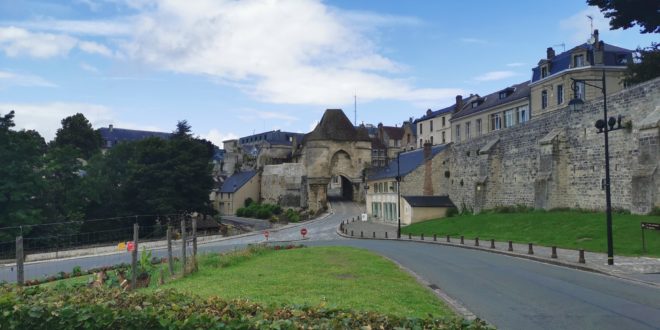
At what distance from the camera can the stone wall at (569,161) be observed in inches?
1018

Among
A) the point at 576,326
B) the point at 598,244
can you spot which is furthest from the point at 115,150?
the point at 576,326

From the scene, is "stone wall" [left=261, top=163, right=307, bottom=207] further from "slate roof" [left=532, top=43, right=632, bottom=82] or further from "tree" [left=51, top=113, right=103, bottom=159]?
"slate roof" [left=532, top=43, right=632, bottom=82]

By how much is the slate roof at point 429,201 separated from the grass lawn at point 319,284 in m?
31.0

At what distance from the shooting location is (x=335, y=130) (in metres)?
77.9

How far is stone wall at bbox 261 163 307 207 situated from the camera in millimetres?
81875

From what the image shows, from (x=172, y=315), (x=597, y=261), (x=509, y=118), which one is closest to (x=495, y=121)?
(x=509, y=118)

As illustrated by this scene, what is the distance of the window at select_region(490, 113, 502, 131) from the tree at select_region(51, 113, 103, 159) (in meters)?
62.6

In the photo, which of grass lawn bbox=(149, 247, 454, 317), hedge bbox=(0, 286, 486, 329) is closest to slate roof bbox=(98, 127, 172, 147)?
grass lawn bbox=(149, 247, 454, 317)

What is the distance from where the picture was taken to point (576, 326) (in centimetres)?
967

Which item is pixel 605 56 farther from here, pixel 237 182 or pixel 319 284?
pixel 237 182

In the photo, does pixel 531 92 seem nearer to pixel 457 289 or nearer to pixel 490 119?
pixel 490 119

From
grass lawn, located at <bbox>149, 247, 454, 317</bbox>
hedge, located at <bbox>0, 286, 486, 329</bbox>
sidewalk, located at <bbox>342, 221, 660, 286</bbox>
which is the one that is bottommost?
sidewalk, located at <bbox>342, 221, 660, 286</bbox>

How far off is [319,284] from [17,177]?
1527 inches

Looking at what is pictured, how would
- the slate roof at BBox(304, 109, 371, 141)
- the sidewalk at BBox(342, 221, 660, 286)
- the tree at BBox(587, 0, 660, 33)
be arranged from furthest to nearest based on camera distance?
the slate roof at BBox(304, 109, 371, 141) < the tree at BBox(587, 0, 660, 33) < the sidewalk at BBox(342, 221, 660, 286)
